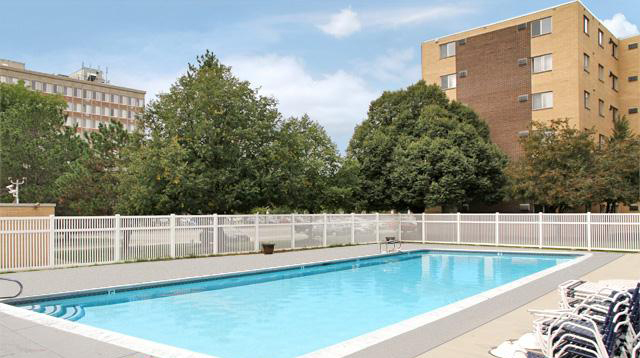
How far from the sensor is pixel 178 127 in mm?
21750

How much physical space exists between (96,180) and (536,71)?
27884mm

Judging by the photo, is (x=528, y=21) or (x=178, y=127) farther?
(x=528, y=21)

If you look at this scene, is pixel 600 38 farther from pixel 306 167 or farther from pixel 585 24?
pixel 306 167

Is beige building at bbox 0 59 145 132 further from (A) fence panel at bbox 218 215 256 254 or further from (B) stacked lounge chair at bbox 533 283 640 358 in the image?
(B) stacked lounge chair at bbox 533 283 640 358

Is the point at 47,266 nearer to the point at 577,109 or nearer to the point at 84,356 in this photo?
the point at 84,356

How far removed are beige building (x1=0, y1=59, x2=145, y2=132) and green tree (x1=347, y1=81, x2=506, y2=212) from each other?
64.3 meters

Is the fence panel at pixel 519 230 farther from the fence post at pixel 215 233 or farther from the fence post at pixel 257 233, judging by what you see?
the fence post at pixel 215 233

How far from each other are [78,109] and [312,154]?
7662 centimetres

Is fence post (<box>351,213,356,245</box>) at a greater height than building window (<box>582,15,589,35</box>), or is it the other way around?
building window (<box>582,15,589,35</box>)

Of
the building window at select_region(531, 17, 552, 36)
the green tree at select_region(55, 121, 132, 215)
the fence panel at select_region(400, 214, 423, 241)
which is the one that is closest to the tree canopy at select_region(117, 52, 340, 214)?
the green tree at select_region(55, 121, 132, 215)

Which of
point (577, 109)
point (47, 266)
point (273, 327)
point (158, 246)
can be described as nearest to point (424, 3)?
point (273, 327)

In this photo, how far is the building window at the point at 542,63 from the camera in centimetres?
3381

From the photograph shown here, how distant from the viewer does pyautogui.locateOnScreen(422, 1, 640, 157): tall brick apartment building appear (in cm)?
3297

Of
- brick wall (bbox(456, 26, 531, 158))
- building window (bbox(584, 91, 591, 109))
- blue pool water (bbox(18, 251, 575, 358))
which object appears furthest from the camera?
brick wall (bbox(456, 26, 531, 158))
